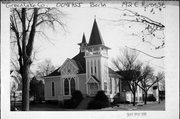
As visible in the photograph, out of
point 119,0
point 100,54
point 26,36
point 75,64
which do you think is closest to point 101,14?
point 119,0

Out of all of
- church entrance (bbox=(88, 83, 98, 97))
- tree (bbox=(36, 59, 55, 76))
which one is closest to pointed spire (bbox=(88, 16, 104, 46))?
church entrance (bbox=(88, 83, 98, 97))

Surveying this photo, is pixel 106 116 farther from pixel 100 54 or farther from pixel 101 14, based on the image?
pixel 101 14

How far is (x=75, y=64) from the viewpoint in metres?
5.21

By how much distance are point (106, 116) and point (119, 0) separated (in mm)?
2255

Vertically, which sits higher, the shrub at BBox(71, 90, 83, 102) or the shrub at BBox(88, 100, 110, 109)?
the shrub at BBox(71, 90, 83, 102)

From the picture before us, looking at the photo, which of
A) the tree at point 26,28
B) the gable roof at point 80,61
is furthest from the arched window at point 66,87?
the tree at point 26,28

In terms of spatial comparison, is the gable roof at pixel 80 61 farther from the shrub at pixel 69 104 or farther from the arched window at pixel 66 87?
the shrub at pixel 69 104

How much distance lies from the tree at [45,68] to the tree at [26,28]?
0.22m

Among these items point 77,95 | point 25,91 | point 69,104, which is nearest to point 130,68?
point 77,95

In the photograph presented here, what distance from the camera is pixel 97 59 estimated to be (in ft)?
17.3

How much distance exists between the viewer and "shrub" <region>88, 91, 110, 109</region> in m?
5.14

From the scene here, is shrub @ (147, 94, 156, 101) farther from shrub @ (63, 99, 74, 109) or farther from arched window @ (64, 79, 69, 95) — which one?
arched window @ (64, 79, 69, 95)

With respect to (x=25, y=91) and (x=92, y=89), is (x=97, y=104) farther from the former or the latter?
(x=25, y=91)

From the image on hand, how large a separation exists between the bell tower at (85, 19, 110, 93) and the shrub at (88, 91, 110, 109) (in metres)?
0.12
